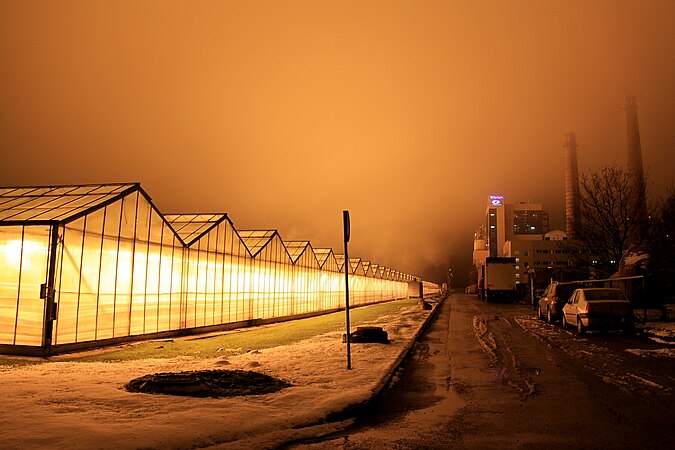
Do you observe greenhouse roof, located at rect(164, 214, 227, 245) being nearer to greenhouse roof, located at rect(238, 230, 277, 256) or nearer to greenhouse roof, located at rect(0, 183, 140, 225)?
greenhouse roof, located at rect(238, 230, 277, 256)

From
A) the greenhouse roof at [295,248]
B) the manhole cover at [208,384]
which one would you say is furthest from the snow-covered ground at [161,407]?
the greenhouse roof at [295,248]

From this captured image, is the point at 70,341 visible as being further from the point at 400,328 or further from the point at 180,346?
the point at 400,328

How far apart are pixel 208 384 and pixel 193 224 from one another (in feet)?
49.3

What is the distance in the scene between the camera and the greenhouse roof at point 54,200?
49.3 feet

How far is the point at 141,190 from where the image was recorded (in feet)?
59.0

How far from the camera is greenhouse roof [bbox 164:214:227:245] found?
2123 cm

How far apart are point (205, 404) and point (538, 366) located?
8100 mm

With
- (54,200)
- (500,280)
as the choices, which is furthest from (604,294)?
(500,280)

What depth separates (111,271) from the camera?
16.0 metres

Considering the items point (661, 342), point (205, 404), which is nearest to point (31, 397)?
point (205, 404)

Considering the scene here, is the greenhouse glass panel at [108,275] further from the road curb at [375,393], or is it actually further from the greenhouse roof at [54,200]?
the road curb at [375,393]

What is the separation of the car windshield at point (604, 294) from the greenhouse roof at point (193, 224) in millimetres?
15380

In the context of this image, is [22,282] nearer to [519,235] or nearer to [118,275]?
[118,275]

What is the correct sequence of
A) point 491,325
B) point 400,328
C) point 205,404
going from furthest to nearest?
point 491,325, point 400,328, point 205,404
